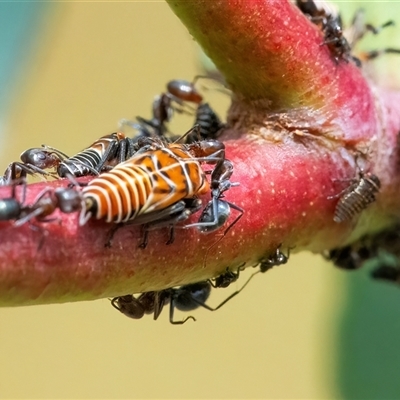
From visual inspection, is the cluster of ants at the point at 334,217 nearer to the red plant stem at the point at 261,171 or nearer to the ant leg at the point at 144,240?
the red plant stem at the point at 261,171

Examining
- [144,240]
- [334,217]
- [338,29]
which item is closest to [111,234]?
[144,240]

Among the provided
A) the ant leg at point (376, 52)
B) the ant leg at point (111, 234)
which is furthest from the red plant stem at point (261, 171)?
the ant leg at point (376, 52)

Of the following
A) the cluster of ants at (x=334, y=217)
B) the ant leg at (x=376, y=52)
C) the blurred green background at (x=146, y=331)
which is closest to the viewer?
the cluster of ants at (x=334, y=217)

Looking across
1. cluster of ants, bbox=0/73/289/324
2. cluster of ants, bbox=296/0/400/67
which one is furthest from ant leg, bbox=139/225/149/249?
cluster of ants, bbox=296/0/400/67

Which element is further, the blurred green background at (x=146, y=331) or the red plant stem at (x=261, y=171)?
the blurred green background at (x=146, y=331)

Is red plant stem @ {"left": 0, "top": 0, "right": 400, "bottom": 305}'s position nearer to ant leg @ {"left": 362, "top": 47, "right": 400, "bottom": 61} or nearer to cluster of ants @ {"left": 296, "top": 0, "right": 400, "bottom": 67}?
cluster of ants @ {"left": 296, "top": 0, "right": 400, "bottom": 67}

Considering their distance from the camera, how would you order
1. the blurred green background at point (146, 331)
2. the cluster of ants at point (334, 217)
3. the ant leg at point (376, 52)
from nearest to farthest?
1. the cluster of ants at point (334, 217)
2. the ant leg at point (376, 52)
3. the blurred green background at point (146, 331)

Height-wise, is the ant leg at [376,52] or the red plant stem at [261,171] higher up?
the ant leg at [376,52]

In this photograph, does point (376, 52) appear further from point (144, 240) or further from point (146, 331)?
point (146, 331)
